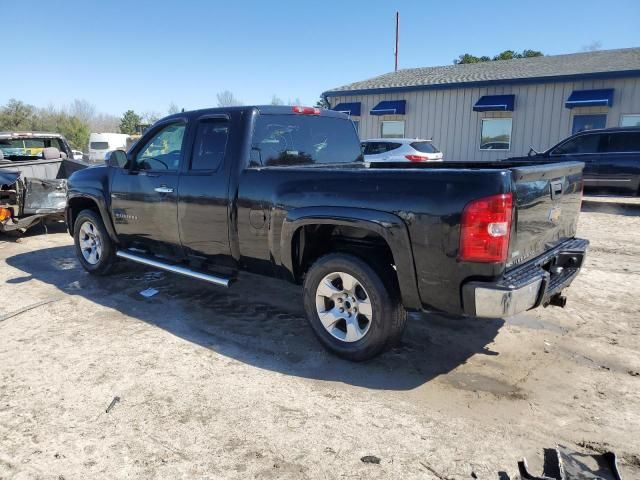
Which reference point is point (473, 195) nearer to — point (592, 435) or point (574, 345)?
point (592, 435)

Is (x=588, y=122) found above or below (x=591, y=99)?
below

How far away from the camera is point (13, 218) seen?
7.93 meters

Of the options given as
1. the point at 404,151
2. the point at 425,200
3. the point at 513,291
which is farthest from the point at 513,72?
the point at 513,291

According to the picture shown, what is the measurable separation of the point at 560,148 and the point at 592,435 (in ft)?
36.6

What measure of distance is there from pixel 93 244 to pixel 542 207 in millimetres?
5238

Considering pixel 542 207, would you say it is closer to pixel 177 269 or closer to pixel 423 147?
pixel 177 269

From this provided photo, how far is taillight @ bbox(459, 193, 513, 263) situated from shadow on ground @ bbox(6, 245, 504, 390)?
109 centimetres

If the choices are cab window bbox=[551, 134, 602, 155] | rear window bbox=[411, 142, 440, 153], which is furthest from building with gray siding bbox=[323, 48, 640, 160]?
cab window bbox=[551, 134, 602, 155]

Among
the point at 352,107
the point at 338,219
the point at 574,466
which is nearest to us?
the point at 574,466

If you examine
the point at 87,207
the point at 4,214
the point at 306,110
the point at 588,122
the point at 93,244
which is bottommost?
the point at 93,244

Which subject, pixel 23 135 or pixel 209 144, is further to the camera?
pixel 23 135

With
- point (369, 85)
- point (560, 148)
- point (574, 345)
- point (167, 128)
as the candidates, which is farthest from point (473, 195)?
point (369, 85)

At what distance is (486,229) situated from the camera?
2.95 meters

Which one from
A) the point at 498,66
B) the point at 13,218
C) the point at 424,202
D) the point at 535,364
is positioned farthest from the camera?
the point at 498,66
